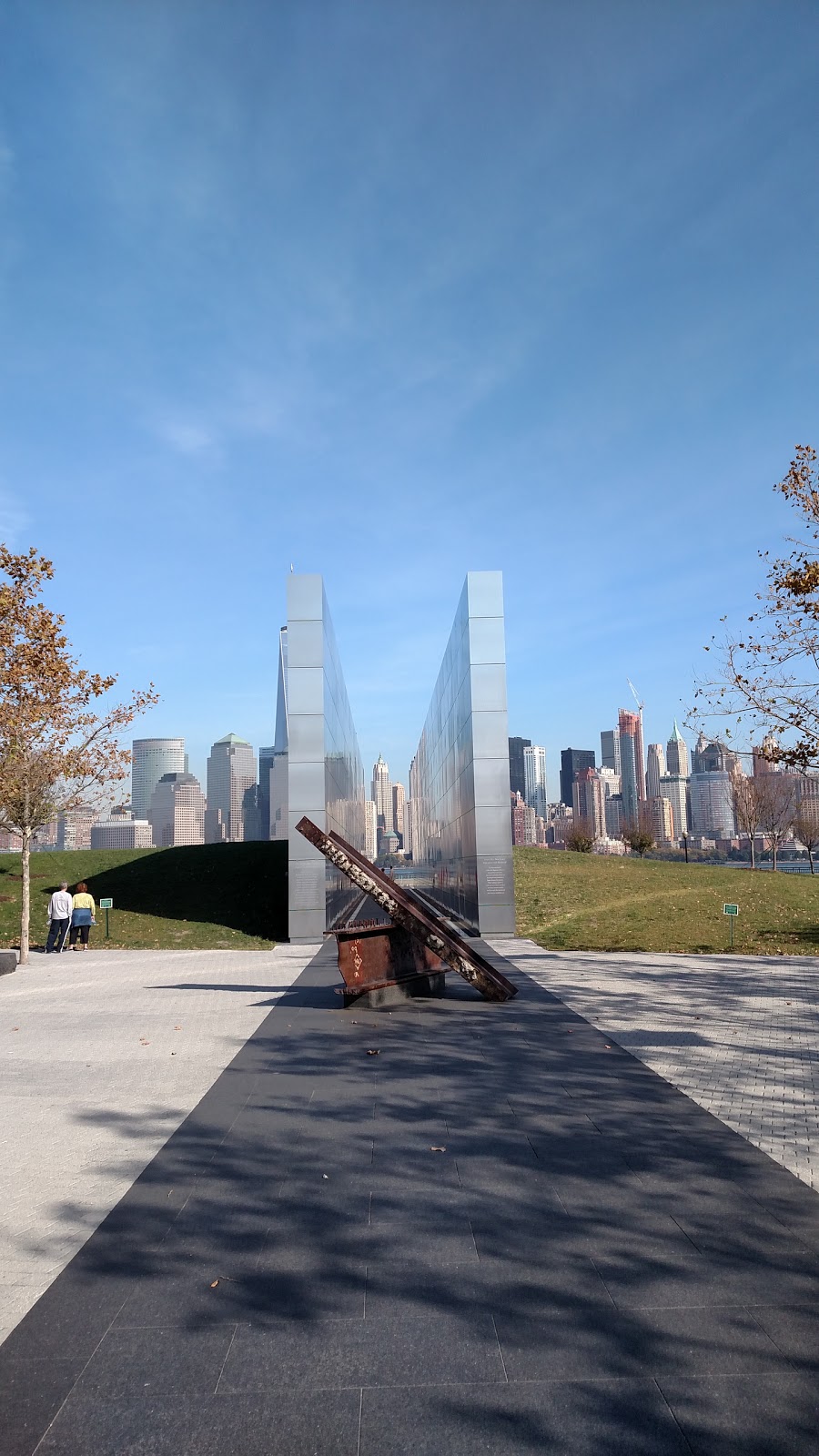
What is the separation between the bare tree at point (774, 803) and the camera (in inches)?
2068

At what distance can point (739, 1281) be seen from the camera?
160 inches

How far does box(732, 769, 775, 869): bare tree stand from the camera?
52344 millimetres

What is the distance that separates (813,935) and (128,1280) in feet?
59.1

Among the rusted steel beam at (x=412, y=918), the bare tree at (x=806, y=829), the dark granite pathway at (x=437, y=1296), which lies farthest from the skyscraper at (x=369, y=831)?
the bare tree at (x=806, y=829)

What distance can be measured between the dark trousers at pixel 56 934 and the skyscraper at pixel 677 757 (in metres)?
168

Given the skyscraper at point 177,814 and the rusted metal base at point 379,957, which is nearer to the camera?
the rusted metal base at point 379,957

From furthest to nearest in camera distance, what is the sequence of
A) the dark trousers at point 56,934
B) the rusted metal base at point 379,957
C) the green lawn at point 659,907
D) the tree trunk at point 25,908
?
1. the dark trousers at point 56,934
2. the green lawn at point 659,907
3. the tree trunk at point 25,908
4. the rusted metal base at point 379,957

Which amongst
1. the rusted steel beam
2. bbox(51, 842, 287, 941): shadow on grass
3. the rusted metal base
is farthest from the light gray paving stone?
bbox(51, 842, 287, 941): shadow on grass

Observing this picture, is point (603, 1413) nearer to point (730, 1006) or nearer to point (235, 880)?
point (730, 1006)

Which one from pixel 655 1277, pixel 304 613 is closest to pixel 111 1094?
pixel 655 1277

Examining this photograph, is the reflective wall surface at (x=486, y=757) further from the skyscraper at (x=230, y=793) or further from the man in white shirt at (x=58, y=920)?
the skyscraper at (x=230, y=793)

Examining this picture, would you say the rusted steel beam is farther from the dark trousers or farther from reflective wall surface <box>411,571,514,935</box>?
the dark trousers

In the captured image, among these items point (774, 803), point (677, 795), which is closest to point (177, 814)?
point (774, 803)

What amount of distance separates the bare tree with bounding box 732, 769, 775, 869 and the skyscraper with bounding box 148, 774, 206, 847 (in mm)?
49648
